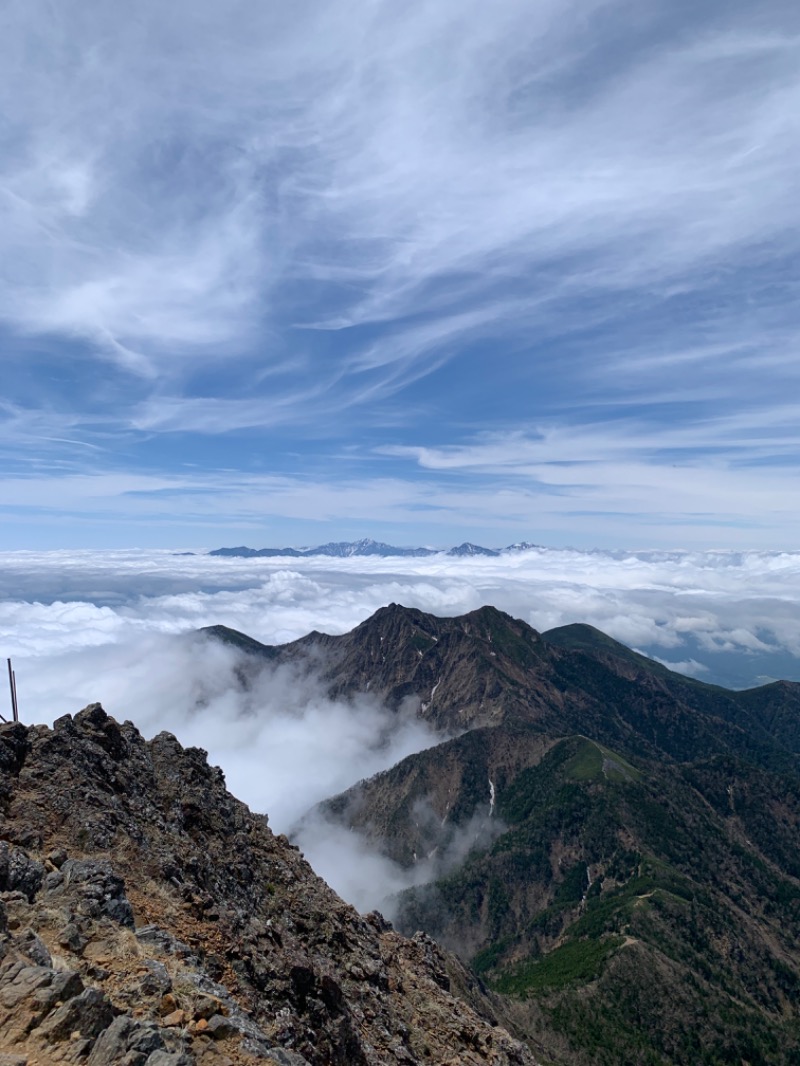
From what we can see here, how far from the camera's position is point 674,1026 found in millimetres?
196500

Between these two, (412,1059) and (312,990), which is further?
(412,1059)

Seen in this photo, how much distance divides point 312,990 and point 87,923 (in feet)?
48.5

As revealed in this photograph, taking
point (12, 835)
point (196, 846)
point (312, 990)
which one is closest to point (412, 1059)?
point (312, 990)

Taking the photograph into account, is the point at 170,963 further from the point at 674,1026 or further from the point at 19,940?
the point at 674,1026

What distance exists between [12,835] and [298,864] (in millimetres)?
27361

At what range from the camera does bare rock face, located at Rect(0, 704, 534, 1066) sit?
61.1 feet

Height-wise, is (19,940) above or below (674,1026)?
above

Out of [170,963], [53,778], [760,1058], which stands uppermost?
[53,778]

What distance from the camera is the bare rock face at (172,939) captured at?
18.6m

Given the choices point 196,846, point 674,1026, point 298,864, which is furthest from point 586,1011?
point 196,846

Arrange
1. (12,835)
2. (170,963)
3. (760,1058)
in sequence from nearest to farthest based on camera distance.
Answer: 1. (170,963)
2. (12,835)
3. (760,1058)

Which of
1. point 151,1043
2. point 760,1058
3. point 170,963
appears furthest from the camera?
point 760,1058

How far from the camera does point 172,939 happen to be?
27875 millimetres

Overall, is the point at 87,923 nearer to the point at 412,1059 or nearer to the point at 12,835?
the point at 12,835
